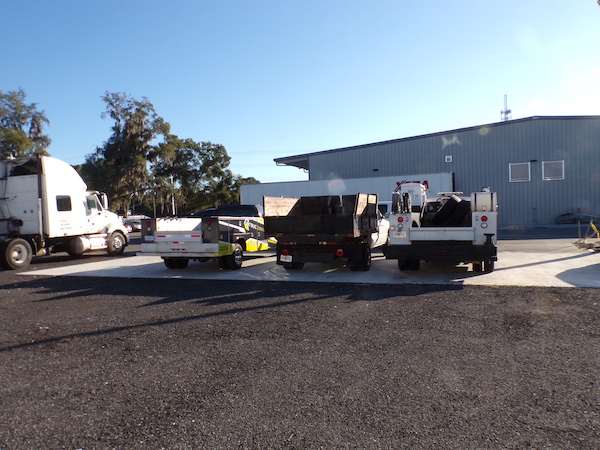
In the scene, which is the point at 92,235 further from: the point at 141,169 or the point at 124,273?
the point at 141,169

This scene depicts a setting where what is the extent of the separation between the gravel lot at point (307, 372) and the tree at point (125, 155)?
41.1m

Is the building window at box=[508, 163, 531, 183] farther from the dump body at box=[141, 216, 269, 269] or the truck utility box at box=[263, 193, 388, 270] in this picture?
the dump body at box=[141, 216, 269, 269]

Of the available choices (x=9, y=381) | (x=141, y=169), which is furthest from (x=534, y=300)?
(x=141, y=169)

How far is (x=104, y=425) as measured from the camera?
329 cm

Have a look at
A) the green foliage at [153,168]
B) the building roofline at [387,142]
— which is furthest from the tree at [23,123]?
the building roofline at [387,142]

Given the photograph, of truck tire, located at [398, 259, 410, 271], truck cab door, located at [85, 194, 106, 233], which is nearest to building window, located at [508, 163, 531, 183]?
truck tire, located at [398, 259, 410, 271]

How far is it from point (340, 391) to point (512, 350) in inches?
87.1

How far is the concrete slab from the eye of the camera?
30.3ft

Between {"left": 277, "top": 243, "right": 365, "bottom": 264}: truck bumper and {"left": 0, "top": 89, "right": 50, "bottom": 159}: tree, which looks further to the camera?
{"left": 0, "top": 89, "right": 50, "bottom": 159}: tree

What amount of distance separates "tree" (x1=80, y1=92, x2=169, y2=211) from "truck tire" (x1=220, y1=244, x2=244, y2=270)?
1501 inches

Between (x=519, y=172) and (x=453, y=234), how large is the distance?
23.2m

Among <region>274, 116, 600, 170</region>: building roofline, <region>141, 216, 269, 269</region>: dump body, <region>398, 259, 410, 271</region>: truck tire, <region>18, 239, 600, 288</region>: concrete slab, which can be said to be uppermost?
<region>274, 116, 600, 170</region>: building roofline

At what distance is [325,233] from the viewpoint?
10289 mm

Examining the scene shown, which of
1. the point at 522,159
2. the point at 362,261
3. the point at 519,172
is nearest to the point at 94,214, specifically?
the point at 362,261
